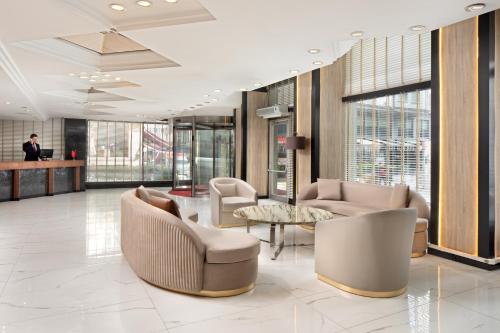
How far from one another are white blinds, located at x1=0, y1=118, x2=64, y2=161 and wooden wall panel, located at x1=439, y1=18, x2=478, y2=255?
13.5m

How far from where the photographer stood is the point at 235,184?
320 inches

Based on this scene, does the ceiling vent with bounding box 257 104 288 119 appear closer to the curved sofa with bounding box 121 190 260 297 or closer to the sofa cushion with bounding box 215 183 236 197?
the sofa cushion with bounding box 215 183 236 197

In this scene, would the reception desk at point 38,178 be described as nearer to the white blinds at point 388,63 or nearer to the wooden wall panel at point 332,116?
the wooden wall panel at point 332,116

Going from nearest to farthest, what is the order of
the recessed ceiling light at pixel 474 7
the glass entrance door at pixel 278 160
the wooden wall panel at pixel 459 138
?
the recessed ceiling light at pixel 474 7
the wooden wall panel at pixel 459 138
the glass entrance door at pixel 278 160

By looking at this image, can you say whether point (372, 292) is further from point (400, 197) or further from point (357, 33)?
point (357, 33)

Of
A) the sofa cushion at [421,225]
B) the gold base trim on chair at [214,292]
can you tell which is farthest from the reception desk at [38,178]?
the sofa cushion at [421,225]

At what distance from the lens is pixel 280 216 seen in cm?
517

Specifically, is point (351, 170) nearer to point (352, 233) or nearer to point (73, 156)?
point (352, 233)

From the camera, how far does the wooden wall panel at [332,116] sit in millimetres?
8562

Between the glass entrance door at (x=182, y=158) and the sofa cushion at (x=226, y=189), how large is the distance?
4439mm

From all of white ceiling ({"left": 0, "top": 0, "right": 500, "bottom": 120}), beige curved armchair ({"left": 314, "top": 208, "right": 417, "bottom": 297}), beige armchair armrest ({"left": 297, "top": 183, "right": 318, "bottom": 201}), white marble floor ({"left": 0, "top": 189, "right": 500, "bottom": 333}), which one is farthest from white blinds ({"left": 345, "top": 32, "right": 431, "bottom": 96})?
beige curved armchair ({"left": 314, "top": 208, "right": 417, "bottom": 297})

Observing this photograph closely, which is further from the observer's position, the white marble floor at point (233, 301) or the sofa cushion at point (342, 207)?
the sofa cushion at point (342, 207)

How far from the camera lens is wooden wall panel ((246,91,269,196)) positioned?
11375 millimetres

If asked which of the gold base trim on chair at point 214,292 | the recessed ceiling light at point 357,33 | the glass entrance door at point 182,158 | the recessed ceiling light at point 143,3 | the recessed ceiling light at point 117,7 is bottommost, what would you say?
the gold base trim on chair at point 214,292
